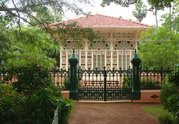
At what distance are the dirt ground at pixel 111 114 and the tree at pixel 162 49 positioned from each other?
3.04 metres

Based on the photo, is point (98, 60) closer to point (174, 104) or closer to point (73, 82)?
point (73, 82)

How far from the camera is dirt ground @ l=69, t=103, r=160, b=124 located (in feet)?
20.8

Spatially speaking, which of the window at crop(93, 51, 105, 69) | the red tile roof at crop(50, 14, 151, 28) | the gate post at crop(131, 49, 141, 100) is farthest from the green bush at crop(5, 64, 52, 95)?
the window at crop(93, 51, 105, 69)

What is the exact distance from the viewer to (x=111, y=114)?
286 inches

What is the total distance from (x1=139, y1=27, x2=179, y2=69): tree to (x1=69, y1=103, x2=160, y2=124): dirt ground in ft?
9.96

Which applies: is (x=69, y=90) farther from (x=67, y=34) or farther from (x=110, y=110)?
(x=67, y=34)

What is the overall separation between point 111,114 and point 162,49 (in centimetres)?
539

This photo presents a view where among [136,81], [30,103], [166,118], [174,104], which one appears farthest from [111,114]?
[30,103]

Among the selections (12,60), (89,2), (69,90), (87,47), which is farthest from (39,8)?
(87,47)

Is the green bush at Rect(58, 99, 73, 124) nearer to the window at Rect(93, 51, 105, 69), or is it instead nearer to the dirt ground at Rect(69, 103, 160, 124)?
the dirt ground at Rect(69, 103, 160, 124)

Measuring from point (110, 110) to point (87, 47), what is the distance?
717cm

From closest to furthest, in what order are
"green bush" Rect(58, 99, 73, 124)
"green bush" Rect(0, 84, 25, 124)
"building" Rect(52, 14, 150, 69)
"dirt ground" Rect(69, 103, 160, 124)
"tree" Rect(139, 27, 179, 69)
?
"green bush" Rect(0, 84, 25, 124) < "green bush" Rect(58, 99, 73, 124) < "dirt ground" Rect(69, 103, 160, 124) < "tree" Rect(139, 27, 179, 69) < "building" Rect(52, 14, 150, 69)

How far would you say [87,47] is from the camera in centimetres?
1421

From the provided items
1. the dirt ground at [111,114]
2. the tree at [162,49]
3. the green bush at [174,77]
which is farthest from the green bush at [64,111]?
the tree at [162,49]
